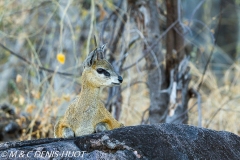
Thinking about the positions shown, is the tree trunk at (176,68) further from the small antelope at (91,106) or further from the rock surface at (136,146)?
the rock surface at (136,146)

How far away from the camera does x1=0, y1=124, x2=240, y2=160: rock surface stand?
155 inches

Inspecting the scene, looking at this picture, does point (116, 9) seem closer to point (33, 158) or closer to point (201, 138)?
point (201, 138)

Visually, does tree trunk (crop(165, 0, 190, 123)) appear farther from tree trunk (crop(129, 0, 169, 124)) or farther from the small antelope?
the small antelope

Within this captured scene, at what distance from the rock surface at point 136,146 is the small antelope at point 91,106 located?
45cm

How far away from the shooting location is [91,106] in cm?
479

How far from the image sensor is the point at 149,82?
26.4 ft

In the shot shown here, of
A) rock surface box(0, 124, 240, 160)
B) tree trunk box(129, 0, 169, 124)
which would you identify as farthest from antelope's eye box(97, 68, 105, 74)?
tree trunk box(129, 0, 169, 124)

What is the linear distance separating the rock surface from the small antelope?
0.45m

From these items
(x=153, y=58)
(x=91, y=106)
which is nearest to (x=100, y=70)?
(x=91, y=106)

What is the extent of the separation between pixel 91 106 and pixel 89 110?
0.14 ft

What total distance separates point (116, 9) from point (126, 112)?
1.67m

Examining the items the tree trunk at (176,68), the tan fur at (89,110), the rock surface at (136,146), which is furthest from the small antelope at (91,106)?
the tree trunk at (176,68)

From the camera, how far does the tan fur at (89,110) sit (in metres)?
4.70

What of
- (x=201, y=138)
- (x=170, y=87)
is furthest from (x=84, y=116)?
(x=170, y=87)
